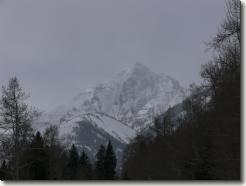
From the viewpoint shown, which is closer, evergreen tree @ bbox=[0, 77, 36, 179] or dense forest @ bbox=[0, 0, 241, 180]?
dense forest @ bbox=[0, 0, 241, 180]

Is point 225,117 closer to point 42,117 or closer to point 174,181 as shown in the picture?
point 174,181

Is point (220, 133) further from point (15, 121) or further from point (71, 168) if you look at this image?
point (71, 168)

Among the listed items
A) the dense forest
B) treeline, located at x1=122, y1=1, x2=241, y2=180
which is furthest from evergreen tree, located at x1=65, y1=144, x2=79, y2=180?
treeline, located at x1=122, y1=1, x2=241, y2=180

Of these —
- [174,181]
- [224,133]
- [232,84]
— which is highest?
[232,84]

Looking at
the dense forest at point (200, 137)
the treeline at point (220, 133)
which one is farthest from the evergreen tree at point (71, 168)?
the treeline at point (220, 133)

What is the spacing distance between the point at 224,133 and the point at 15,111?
5.92 metres

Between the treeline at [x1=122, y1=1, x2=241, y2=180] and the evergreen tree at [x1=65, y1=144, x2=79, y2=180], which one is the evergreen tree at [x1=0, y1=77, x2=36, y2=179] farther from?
the treeline at [x1=122, y1=1, x2=241, y2=180]

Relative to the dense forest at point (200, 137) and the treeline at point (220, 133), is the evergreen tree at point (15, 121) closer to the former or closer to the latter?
the dense forest at point (200, 137)

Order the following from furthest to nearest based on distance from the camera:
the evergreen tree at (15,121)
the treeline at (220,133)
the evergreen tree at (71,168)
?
the evergreen tree at (15,121), the evergreen tree at (71,168), the treeline at (220,133)

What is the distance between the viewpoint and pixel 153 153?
18.5m

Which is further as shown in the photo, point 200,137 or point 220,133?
point 200,137

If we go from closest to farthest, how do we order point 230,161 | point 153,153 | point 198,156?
point 230,161
point 198,156
point 153,153

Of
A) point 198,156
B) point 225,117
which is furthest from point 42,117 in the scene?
point 225,117

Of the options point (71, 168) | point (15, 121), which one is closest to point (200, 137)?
point (15, 121)
